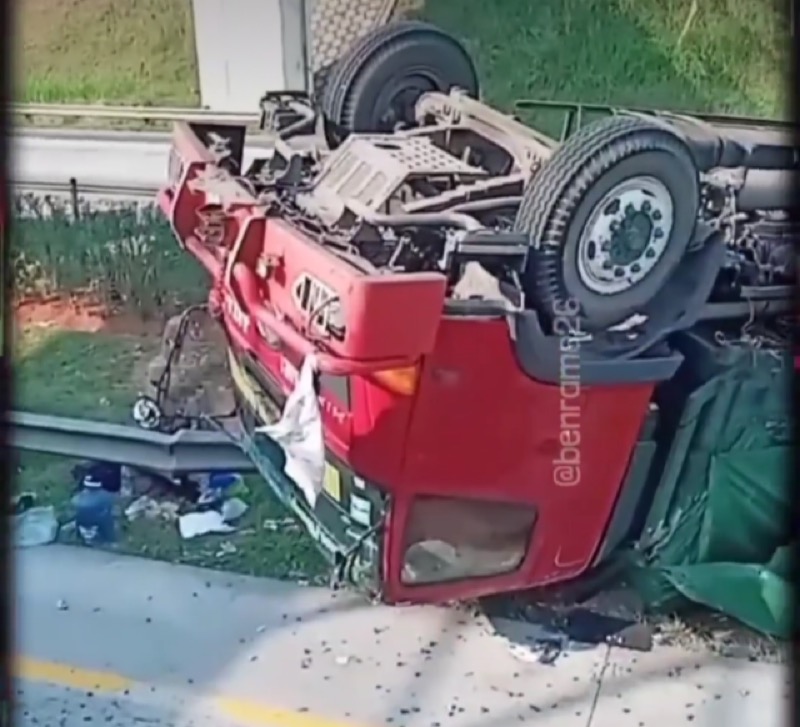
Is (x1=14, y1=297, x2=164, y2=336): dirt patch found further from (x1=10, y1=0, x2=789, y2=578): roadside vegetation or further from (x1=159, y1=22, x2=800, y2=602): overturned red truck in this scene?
(x1=159, y1=22, x2=800, y2=602): overturned red truck

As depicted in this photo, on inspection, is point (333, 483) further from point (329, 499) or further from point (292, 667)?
point (292, 667)

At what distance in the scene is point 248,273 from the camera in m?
1.67

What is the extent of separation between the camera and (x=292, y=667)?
174cm

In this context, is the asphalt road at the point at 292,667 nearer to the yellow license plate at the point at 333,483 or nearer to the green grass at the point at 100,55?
the yellow license plate at the point at 333,483

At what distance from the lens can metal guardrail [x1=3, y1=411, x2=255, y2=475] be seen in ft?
5.90

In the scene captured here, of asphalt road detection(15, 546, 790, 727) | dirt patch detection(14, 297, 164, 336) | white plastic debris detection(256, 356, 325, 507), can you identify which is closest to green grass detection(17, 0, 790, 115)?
dirt patch detection(14, 297, 164, 336)

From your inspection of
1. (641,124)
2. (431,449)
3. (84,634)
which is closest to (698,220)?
(641,124)

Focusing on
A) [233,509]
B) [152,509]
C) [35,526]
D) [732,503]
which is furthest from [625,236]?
[35,526]

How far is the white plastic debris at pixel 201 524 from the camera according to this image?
1.78 m

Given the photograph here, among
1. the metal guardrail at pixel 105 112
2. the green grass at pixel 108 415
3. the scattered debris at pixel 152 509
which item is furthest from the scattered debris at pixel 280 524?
A: the metal guardrail at pixel 105 112

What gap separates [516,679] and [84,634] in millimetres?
576

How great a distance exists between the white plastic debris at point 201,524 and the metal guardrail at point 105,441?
2.5 inches

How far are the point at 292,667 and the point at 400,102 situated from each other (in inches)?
29.3

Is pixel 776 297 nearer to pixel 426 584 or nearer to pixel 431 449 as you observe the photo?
pixel 431 449
